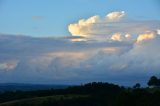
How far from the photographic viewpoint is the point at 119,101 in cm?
15788

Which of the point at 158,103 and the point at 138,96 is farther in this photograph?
the point at 138,96

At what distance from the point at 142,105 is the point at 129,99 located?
8555 mm

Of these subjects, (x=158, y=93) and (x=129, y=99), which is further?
(x=158, y=93)

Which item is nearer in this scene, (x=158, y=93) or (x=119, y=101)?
(x=119, y=101)

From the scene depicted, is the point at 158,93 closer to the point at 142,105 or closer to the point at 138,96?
the point at 138,96

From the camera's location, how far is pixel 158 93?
176375mm

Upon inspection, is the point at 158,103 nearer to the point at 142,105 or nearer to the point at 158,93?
the point at 142,105

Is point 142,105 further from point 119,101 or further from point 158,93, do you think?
point 158,93

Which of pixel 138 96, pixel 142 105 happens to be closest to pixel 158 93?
pixel 138 96

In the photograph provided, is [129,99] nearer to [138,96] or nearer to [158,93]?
[138,96]

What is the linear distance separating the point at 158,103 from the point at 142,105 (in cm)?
515

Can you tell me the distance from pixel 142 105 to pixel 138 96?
12365mm

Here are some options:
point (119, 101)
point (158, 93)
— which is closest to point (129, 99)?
point (119, 101)

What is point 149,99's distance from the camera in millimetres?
161750
